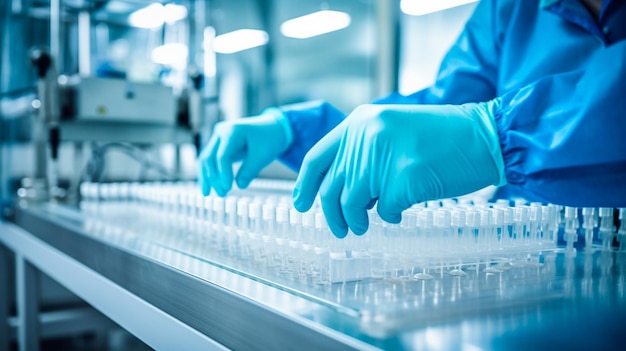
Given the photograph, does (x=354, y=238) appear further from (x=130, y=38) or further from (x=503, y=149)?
(x=130, y=38)

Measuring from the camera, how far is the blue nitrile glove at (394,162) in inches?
29.2

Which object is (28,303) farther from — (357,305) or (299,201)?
(357,305)

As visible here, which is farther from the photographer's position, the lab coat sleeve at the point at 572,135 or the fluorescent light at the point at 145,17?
the fluorescent light at the point at 145,17

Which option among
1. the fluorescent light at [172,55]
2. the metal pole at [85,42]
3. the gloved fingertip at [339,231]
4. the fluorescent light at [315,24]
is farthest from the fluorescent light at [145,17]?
the gloved fingertip at [339,231]

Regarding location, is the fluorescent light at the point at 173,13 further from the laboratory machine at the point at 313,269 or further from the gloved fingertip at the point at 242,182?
the gloved fingertip at the point at 242,182

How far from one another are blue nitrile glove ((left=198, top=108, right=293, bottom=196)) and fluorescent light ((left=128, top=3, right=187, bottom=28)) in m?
1.50

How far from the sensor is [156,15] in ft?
9.63

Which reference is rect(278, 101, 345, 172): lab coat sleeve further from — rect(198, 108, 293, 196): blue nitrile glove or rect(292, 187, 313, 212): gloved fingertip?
rect(292, 187, 313, 212): gloved fingertip

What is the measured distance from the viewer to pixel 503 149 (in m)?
0.85

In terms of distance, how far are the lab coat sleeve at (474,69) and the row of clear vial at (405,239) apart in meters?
0.61

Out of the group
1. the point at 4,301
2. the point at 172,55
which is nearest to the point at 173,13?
the point at 172,55

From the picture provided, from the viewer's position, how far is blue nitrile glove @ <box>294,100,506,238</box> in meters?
0.74

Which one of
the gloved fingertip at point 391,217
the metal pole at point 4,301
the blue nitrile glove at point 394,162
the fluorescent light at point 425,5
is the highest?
the fluorescent light at point 425,5

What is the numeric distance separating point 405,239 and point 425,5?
2.20m
